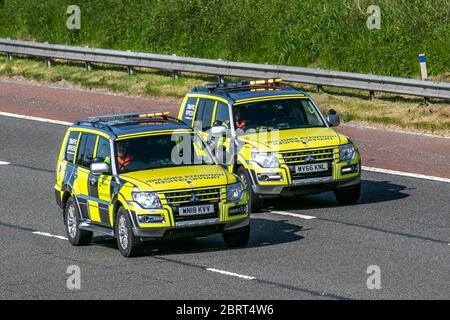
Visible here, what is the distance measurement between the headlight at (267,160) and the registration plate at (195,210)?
10.8ft

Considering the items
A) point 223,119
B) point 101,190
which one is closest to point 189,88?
point 223,119

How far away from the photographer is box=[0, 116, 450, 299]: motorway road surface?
14445mm

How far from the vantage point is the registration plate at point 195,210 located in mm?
16297

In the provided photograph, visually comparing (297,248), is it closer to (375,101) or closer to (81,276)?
(81,276)

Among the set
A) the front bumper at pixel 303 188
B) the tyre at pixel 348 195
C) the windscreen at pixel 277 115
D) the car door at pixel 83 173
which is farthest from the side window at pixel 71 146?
the tyre at pixel 348 195

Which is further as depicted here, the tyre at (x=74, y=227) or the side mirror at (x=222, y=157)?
the side mirror at (x=222, y=157)

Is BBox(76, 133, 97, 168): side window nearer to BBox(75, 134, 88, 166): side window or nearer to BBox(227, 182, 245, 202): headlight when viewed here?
BBox(75, 134, 88, 166): side window

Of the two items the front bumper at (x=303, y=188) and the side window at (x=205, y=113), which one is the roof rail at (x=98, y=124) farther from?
→ the side window at (x=205, y=113)

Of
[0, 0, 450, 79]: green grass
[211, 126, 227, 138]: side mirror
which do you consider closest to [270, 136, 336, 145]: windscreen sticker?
[211, 126, 227, 138]: side mirror

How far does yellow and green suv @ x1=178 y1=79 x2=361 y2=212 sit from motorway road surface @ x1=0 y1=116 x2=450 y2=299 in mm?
471

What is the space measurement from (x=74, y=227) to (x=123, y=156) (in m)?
1.41

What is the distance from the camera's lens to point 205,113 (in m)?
21.4

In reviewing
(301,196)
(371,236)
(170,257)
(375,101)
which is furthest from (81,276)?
(375,101)

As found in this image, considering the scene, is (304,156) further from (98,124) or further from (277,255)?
(277,255)
